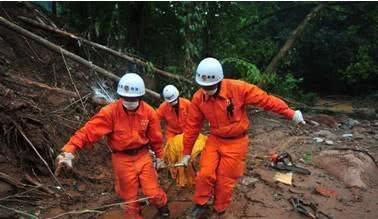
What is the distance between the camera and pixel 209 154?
5.26 metres

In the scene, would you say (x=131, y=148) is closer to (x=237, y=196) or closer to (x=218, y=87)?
(x=218, y=87)

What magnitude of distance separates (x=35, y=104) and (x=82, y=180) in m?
1.34

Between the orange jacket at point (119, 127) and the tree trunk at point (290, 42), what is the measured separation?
709 centimetres

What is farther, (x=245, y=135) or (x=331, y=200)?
(x=331, y=200)

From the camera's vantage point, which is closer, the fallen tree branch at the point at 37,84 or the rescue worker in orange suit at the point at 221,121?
the rescue worker in orange suit at the point at 221,121

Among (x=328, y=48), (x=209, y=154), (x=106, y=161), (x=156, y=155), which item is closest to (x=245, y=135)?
(x=209, y=154)

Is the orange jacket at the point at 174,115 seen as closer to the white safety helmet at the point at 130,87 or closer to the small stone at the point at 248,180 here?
the small stone at the point at 248,180

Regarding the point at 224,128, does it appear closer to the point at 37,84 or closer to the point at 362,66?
the point at 37,84

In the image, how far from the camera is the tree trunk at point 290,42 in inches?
476

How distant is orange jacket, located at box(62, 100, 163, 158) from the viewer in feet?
16.2

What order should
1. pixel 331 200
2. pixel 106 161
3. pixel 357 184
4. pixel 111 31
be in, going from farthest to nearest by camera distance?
pixel 111 31 < pixel 106 161 < pixel 357 184 < pixel 331 200

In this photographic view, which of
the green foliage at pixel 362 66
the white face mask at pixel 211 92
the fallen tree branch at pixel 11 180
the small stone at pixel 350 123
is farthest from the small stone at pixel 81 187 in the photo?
the green foliage at pixel 362 66

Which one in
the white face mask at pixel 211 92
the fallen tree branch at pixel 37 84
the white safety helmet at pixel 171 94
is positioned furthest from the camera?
the fallen tree branch at pixel 37 84

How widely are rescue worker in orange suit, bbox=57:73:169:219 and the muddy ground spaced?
0.48m
